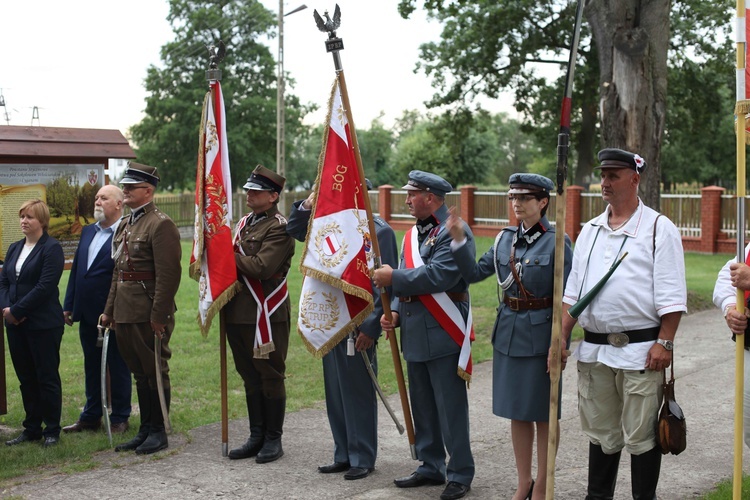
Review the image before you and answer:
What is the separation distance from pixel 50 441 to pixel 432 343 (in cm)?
317

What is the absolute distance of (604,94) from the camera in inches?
526

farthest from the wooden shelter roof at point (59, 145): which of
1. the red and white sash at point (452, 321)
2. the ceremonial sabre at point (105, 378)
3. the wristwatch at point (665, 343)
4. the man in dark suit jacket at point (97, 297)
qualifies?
the wristwatch at point (665, 343)

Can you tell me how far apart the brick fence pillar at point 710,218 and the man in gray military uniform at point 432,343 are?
2038cm

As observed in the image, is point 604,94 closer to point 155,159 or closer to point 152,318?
point 152,318

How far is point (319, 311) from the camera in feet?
19.1

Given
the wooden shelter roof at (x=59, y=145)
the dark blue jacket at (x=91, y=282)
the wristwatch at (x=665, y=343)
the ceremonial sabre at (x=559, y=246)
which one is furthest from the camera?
the wooden shelter roof at (x=59, y=145)

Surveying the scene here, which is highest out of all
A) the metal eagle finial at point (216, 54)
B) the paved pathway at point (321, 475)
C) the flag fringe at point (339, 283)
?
the metal eagle finial at point (216, 54)

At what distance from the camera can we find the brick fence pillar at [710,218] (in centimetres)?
2402

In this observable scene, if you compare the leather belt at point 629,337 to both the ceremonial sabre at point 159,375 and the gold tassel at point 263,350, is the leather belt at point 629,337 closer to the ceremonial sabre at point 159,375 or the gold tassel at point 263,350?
the gold tassel at point 263,350

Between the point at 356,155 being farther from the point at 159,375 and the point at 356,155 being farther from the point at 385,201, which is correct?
the point at 385,201

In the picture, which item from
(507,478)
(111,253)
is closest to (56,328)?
(111,253)

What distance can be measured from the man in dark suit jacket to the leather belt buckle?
159 inches

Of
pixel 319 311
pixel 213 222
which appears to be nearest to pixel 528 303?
pixel 319 311

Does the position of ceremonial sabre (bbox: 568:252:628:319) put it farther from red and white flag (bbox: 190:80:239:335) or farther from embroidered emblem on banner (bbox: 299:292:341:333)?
red and white flag (bbox: 190:80:239:335)
